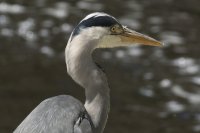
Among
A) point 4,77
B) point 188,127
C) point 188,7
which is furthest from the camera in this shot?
point 188,7

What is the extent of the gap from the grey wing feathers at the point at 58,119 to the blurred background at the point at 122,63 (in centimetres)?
335

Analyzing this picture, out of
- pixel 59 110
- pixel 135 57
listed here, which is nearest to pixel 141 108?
pixel 135 57

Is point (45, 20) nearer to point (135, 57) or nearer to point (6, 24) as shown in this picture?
point (6, 24)

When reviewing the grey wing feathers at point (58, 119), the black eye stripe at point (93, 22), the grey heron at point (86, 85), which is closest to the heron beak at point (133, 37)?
the grey heron at point (86, 85)

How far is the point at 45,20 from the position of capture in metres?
10.5

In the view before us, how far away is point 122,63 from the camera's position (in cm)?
958

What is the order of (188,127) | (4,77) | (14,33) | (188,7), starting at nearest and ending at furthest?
(188,127) < (4,77) < (14,33) < (188,7)

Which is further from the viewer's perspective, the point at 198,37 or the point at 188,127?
the point at 198,37

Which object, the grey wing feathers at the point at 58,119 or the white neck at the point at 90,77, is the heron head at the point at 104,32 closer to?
the white neck at the point at 90,77

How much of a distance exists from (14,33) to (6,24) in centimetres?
26

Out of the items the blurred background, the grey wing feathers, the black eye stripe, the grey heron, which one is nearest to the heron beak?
the grey heron

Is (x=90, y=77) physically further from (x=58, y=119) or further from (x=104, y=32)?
(x=58, y=119)

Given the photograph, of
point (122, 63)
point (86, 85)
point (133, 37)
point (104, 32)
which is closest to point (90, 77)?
point (86, 85)

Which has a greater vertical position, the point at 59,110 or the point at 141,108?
the point at 59,110
